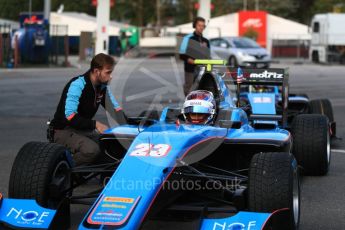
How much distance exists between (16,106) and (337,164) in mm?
8669

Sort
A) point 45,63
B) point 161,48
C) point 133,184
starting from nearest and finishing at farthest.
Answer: point 133,184 < point 45,63 < point 161,48

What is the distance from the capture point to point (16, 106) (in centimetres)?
1571

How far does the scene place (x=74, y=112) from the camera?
7191mm

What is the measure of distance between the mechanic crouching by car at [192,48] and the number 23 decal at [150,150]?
744 cm

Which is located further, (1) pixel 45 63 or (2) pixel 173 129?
(1) pixel 45 63

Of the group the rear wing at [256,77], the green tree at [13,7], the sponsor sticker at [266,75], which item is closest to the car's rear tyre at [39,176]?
the rear wing at [256,77]

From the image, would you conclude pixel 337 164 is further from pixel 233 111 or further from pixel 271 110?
pixel 233 111

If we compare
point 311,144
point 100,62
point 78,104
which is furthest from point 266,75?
point 78,104

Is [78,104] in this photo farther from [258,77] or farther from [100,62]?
[258,77]

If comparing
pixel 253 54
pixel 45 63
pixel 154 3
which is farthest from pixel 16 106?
pixel 154 3

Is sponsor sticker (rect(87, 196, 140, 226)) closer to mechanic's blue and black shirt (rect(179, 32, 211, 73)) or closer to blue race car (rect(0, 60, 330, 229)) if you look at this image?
blue race car (rect(0, 60, 330, 229))

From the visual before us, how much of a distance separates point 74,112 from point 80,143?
12.6 inches

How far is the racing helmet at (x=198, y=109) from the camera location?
670cm

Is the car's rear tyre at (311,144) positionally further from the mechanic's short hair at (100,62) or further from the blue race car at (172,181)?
the mechanic's short hair at (100,62)
